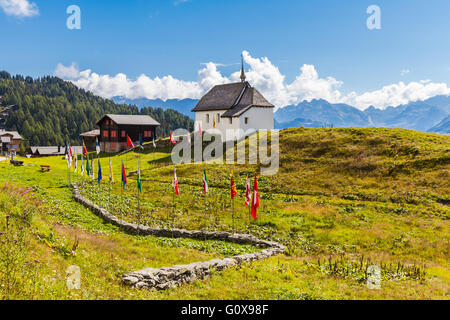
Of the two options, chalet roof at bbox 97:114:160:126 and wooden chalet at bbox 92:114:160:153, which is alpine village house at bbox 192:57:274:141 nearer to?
wooden chalet at bbox 92:114:160:153

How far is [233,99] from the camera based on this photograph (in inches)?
2788

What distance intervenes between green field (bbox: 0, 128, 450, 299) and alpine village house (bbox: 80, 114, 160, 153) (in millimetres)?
31852

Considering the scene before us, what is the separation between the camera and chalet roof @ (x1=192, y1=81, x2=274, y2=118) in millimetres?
67688

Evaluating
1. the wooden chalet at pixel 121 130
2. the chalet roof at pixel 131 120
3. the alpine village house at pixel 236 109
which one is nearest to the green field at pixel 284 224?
the alpine village house at pixel 236 109

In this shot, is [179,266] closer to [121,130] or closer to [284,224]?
[284,224]

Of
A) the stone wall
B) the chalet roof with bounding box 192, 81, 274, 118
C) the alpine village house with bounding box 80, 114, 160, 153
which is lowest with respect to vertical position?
the stone wall

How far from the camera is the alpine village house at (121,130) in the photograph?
81.1m

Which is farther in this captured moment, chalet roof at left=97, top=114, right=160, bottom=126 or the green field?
chalet roof at left=97, top=114, right=160, bottom=126

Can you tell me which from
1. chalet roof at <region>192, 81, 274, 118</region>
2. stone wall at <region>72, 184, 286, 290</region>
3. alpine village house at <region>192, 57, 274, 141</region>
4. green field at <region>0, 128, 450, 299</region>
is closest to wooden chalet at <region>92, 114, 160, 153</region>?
alpine village house at <region>192, 57, 274, 141</region>

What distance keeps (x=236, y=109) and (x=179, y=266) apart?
57099 mm

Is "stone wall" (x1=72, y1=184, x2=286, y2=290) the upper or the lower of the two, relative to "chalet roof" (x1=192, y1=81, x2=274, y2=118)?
lower

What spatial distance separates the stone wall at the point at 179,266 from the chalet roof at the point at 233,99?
44935 millimetres
